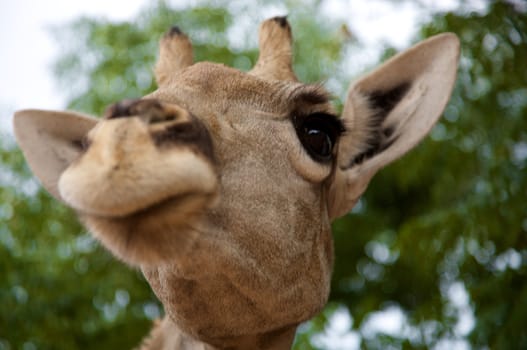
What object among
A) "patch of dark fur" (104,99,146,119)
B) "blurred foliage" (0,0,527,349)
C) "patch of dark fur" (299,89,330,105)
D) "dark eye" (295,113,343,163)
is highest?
"patch of dark fur" (104,99,146,119)

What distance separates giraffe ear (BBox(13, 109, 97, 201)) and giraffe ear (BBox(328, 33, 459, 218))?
3.78 ft

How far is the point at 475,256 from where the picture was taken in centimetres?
538

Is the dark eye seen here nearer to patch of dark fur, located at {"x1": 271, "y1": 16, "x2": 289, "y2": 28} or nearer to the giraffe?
the giraffe

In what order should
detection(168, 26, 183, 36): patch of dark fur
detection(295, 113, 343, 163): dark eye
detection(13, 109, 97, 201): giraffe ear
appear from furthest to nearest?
detection(168, 26, 183, 36): patch of dark fur, detection(13, 109, 97, 201): giraffe ear, detection(295, 113, 343, 163): dark eye

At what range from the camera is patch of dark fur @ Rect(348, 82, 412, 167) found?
3512mm

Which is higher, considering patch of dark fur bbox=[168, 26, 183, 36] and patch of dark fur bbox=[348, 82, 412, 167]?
patch of dark fur bbox=[168, 26, 183, 36]

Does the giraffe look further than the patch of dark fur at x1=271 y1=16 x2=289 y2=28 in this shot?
No

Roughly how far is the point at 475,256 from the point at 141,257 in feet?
12.1

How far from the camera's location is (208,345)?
285cm

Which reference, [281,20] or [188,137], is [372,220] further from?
[188,137]

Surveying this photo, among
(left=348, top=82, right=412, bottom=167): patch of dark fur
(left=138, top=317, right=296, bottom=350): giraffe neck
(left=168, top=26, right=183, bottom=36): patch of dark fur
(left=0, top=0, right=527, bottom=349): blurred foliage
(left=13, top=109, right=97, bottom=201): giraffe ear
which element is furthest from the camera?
(left=0, top=0, right=527, bottom=349): blurred foliage

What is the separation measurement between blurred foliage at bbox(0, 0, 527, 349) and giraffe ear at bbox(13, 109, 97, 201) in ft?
1.42

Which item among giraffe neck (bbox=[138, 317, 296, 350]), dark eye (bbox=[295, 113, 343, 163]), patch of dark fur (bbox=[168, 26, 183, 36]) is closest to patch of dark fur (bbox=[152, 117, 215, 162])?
dark eye (bbox=[295, 113, 343, 163])

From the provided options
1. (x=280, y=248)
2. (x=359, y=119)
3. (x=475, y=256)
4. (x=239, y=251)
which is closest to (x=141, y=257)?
(x=239, y=251)
